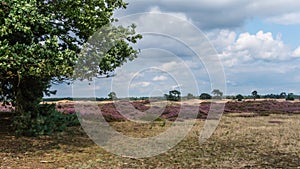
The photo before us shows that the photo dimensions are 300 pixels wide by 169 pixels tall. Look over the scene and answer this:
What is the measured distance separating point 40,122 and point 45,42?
574cm

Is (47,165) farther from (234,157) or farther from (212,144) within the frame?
(212,144)

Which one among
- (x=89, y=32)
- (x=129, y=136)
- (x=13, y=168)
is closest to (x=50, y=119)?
(x=129, y=136)

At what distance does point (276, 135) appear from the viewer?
69.8ft

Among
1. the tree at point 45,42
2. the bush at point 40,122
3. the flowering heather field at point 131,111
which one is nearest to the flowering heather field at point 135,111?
the flowering heather field at point 131,111

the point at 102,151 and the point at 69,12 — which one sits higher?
the point at 69,12

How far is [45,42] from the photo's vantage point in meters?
14.0

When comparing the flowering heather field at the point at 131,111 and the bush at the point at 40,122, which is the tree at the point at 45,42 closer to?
the bush at the point at 40,122

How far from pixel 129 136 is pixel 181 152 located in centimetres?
548

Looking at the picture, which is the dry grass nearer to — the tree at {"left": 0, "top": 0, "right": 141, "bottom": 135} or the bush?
the bush

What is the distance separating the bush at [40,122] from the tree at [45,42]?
0.16 m

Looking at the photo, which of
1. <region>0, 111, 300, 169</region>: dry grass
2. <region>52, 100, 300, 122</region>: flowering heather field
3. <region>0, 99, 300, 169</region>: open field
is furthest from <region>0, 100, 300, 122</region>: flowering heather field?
<region>0, 111, 300, 169</region>: dry grass

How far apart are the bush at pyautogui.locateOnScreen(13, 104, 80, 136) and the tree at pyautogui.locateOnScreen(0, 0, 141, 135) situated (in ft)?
0.52

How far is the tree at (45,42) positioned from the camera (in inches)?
514

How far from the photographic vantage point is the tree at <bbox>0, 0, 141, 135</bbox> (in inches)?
514
